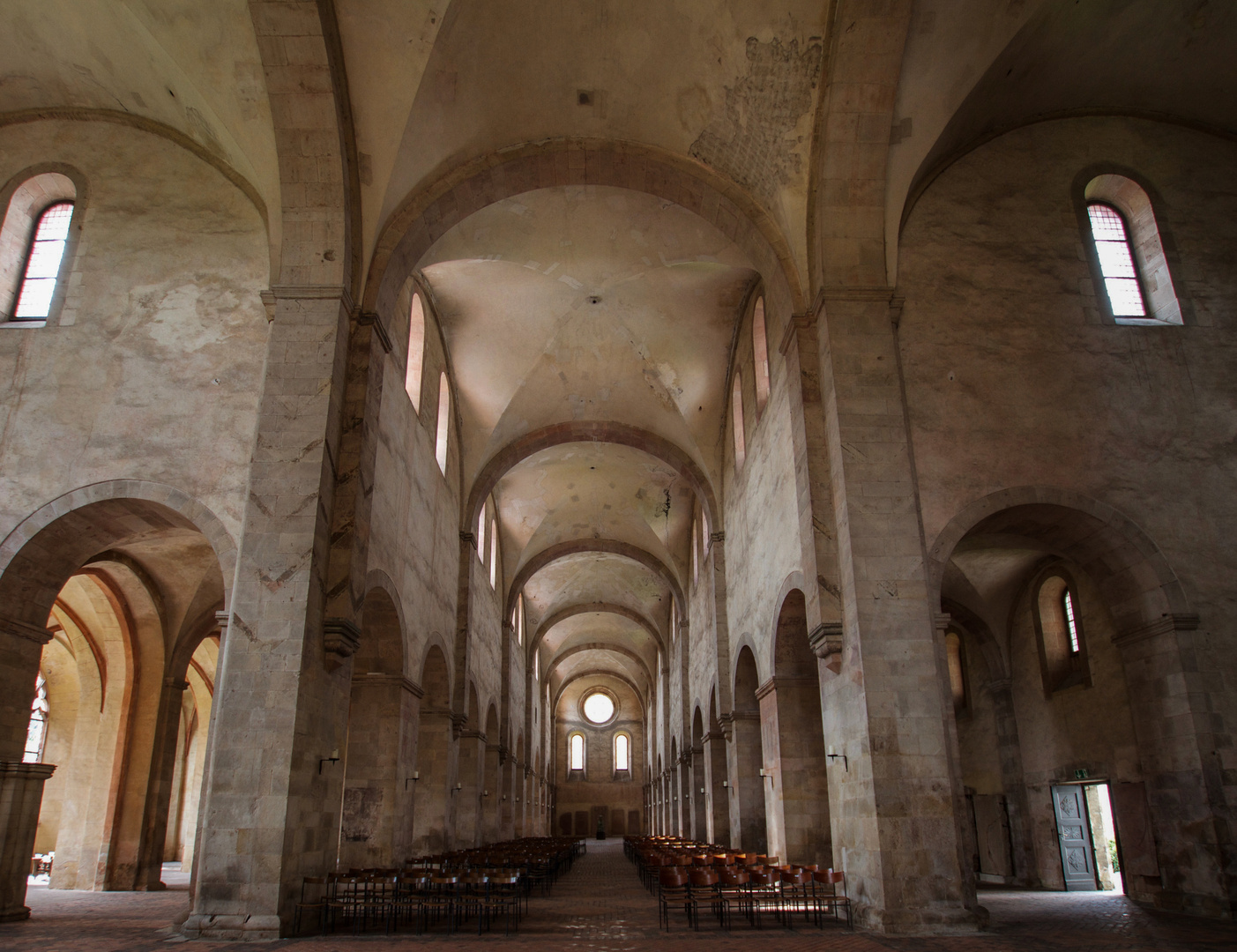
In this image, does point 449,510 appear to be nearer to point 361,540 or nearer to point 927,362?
point 361,540

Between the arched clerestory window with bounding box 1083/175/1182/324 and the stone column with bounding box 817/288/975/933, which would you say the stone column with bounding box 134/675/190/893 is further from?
the arched clerestory window with bounding box 1083/175/1182/324

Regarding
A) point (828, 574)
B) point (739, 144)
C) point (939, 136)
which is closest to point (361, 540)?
point (828, 574)

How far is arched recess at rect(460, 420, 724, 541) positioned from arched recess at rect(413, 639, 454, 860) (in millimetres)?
3512

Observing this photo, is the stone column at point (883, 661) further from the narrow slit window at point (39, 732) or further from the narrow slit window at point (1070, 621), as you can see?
the narrow slit window at point (39, 732)

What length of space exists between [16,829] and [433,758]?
787 centimetres

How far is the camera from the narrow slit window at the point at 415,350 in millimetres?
15703

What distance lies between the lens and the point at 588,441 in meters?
21.8

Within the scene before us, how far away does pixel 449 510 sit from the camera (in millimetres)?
19062

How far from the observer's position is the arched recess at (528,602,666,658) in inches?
1395

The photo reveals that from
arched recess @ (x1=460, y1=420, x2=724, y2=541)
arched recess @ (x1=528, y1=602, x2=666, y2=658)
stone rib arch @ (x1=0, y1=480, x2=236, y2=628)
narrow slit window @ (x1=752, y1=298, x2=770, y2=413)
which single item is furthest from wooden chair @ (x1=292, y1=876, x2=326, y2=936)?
arched recess @ (x1=528, y1=602, x2=666, y2=658)

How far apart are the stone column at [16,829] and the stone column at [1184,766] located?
1326 cm

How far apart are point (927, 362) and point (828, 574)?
10.2 ft

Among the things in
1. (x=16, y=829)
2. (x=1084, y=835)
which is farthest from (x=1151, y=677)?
(x=16, y=829)

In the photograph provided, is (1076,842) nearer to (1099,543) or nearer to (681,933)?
(1099,543)
